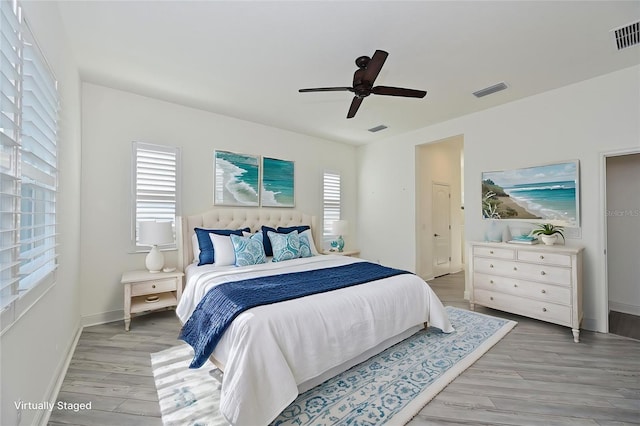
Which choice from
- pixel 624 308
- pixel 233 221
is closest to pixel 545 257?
pixel 624 308

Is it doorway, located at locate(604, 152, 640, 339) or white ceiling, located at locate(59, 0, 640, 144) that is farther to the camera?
doorway, located at locate(604, 152, 640, 339)

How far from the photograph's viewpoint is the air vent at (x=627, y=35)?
2449 millimetres

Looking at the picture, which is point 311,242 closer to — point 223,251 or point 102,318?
point 223,251

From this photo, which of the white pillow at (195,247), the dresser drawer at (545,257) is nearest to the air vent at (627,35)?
the dresser drawer at (545,257)

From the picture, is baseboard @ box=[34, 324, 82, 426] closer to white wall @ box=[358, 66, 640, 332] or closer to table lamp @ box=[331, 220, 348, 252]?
table lamp @ box=[331, 220, 348, 252]

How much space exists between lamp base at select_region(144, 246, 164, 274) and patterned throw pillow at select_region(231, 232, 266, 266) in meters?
0.93

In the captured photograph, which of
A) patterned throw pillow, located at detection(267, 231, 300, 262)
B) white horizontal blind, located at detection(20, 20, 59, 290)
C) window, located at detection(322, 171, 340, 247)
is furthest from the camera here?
window, located at detection(322, 171, 340, 247)

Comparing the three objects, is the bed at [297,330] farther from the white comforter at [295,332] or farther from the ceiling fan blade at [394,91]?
the ceiling fan blade at [394,91]

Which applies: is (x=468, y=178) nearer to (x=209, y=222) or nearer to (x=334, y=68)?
(x=334, y=68)

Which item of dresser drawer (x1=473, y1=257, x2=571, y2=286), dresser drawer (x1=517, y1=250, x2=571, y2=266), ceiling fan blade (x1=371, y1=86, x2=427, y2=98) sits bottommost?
dresser drawer (x1=473, y1=257, x2=571, y2=286)

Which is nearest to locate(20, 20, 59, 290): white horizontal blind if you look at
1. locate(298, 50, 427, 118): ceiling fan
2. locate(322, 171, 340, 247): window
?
locate(298, 50, 427, 118): ceiling fan

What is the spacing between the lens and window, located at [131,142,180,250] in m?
3.71

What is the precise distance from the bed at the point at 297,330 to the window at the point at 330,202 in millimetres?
2271

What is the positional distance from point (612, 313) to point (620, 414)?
2.68m
